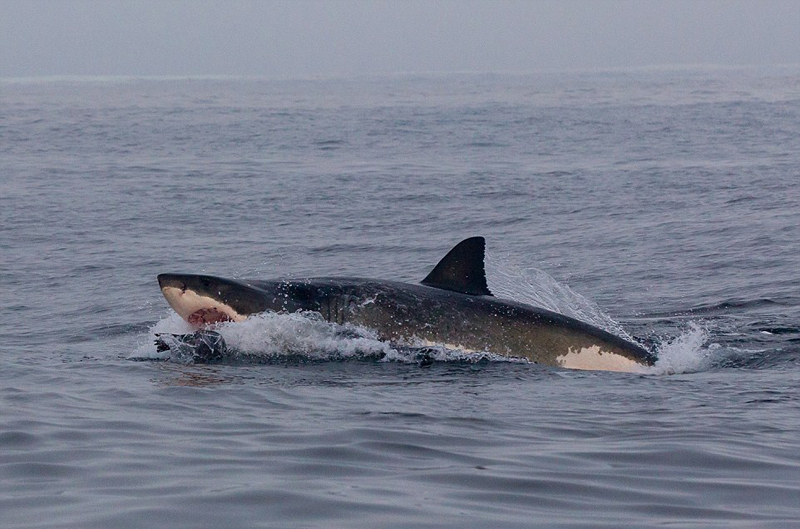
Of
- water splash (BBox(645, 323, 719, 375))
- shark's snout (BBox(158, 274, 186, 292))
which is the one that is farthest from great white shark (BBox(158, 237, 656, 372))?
water splash (BBox(645, 323, 719, 375))

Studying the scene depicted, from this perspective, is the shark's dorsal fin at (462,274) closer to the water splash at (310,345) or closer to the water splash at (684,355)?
the water splash at (310,345)

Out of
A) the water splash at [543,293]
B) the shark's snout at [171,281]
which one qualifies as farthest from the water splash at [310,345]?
the water splash at [543,293]

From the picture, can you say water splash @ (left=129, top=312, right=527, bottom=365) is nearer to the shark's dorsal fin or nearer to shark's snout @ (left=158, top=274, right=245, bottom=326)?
shark's snout @ (left=158, top=274, right=245, bottom=326)

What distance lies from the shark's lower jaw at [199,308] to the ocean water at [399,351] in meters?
0.24

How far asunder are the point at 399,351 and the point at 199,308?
5.86 ft

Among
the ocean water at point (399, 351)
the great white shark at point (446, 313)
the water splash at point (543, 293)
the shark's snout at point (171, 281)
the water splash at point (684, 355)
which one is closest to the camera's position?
the ocean water at point (399, 351)

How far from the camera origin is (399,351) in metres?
10.7

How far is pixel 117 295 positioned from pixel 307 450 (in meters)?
9.59

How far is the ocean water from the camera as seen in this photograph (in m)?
6.21

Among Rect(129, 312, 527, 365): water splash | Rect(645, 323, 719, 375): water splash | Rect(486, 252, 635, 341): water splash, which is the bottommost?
Rect(486, 252, 635, 341): water splash

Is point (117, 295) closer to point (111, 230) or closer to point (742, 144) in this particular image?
point (111, 230)

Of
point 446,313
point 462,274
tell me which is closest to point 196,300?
point 446,313

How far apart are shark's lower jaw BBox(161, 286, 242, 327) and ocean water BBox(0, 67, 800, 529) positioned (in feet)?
0.79

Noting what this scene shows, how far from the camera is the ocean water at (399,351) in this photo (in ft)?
20.4
